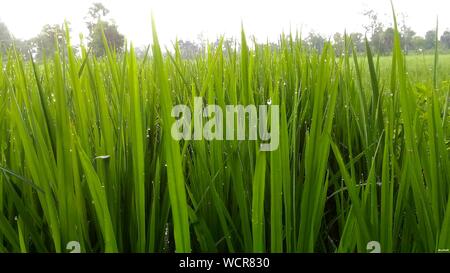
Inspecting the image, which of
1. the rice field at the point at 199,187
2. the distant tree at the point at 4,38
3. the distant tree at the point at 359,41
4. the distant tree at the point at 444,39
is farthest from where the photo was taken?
the distant tree at the point at 444,39

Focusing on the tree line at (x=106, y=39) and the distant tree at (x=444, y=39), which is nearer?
the tree line at (x=106, y=39)

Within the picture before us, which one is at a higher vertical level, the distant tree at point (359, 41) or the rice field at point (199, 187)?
the distant tree at point (359, 41)

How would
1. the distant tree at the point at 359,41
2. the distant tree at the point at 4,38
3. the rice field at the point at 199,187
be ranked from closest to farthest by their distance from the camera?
the rice field at the point at 199,187 < the distant tree at the point at 359,41 < the distant tree at the point at 4,38

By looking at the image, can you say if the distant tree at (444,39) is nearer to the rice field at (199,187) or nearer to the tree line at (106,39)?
the tree line at (106,39)

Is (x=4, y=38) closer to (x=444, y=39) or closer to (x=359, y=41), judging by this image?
(x=359, y=41)

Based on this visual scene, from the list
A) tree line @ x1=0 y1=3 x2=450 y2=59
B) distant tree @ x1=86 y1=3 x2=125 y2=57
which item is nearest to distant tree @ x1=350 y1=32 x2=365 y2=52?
tree line @ x1=0 y1=3 x2=450 y2=59

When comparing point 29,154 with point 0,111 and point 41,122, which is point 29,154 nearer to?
point 41,122

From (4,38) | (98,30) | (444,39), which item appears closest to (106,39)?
(98,30)

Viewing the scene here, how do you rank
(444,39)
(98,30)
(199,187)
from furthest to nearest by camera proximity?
1. (444,39)
2. (98,30)
3. (199,187)

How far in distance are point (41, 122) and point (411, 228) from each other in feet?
1.67

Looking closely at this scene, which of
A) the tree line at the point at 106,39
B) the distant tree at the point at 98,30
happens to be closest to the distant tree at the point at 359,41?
the tree line at the point at 106,39

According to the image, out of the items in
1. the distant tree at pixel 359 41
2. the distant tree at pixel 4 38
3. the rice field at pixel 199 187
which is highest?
the distant tree at pixel 4 38

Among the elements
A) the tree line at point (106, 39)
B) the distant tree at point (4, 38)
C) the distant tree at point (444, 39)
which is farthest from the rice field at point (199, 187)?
the distant tree at point (444, 39)

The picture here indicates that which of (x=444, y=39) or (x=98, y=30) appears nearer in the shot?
(x=98, y=30)
